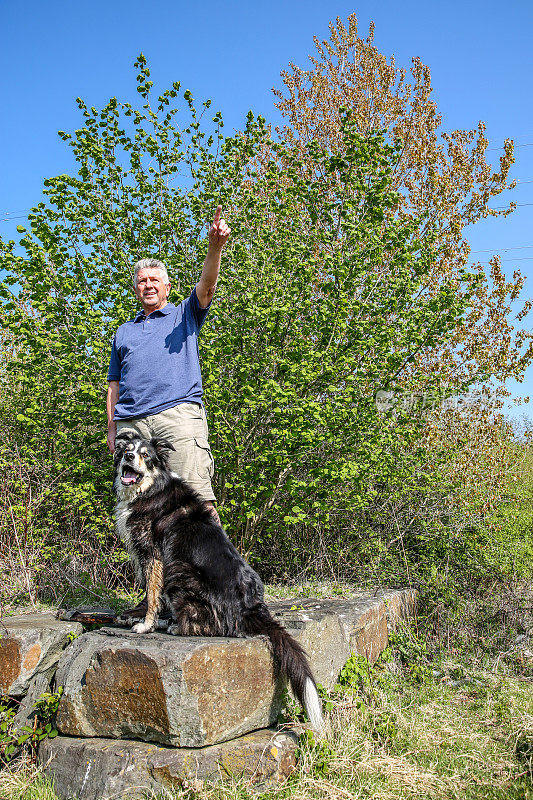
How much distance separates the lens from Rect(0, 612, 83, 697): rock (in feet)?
11.3

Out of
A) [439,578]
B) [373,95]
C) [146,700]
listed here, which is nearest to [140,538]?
[146,700]

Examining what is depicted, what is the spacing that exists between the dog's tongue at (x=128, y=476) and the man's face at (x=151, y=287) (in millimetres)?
1111

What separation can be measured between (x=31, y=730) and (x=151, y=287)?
265 centimetres

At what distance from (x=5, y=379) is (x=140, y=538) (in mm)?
5342

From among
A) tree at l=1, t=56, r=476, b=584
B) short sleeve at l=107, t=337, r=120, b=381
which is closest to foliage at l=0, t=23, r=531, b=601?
tree at l=1, t=56, r=476, b=584

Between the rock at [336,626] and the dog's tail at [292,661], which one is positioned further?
the rock at [336,626]

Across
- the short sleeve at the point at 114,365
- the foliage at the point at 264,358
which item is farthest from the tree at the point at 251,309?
the short sleeve at the point at 114,365

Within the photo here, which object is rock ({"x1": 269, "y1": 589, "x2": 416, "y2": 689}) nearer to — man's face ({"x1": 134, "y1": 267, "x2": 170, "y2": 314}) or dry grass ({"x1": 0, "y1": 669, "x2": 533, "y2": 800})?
dry grass ({"x1": 0, "y1": 669, "x2": 533, "y2": 800})

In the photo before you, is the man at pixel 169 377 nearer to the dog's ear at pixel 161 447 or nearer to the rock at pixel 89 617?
the dog's ear at pixel 161 447

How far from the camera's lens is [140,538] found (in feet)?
11.3

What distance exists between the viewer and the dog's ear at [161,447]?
3510 millimetres

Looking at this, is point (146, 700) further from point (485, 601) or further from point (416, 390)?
point (416, 390)

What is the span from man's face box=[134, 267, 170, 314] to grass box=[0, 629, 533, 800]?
8.74 ft

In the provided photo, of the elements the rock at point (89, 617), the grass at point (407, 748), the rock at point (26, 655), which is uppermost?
the rock at point (89, 617)
